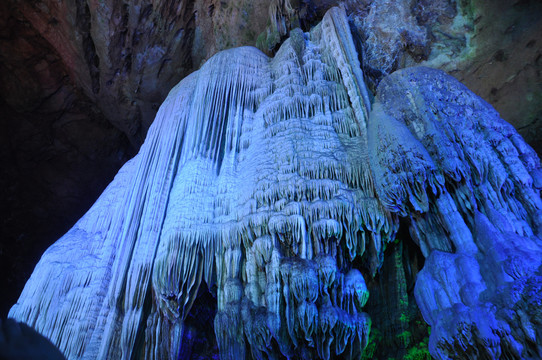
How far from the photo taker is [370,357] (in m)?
4.46

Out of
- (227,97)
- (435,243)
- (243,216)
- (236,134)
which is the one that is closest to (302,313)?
(243,216)

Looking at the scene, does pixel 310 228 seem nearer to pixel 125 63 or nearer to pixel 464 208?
pixel 464 208

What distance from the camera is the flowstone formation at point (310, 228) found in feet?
10.1

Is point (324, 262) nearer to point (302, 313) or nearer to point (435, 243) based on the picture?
point (302, 313)

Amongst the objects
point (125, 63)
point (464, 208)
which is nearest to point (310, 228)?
point (464, 208)

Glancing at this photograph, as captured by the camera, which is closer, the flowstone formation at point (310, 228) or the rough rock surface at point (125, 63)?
the flowstone formation at point (310, 228)

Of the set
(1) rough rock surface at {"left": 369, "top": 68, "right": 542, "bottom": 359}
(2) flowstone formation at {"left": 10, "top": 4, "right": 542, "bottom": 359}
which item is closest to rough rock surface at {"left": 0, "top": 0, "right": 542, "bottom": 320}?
(2) flowstone formation at {"left": 10, "top": 4, "right": 542, "bottom": 359}

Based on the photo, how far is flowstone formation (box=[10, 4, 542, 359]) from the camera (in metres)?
3.07

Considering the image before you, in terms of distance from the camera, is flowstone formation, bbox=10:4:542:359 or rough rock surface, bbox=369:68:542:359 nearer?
rough rock surface, bbox=369:68:542:359

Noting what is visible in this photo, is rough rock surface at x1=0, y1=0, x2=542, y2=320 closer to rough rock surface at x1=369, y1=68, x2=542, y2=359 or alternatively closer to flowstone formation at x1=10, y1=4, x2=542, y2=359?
flowstone formation at x1=10, y1=4, x2=542, y2=359

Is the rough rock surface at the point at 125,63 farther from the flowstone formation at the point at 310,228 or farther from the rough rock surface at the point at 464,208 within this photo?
the rough rock surface at the point at 464,208

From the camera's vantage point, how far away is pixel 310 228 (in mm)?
3818

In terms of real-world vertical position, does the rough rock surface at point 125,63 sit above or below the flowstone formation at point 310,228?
above

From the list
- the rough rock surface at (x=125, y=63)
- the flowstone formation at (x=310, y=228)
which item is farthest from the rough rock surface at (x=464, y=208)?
the rough rock surface at (x=125, y=63)
